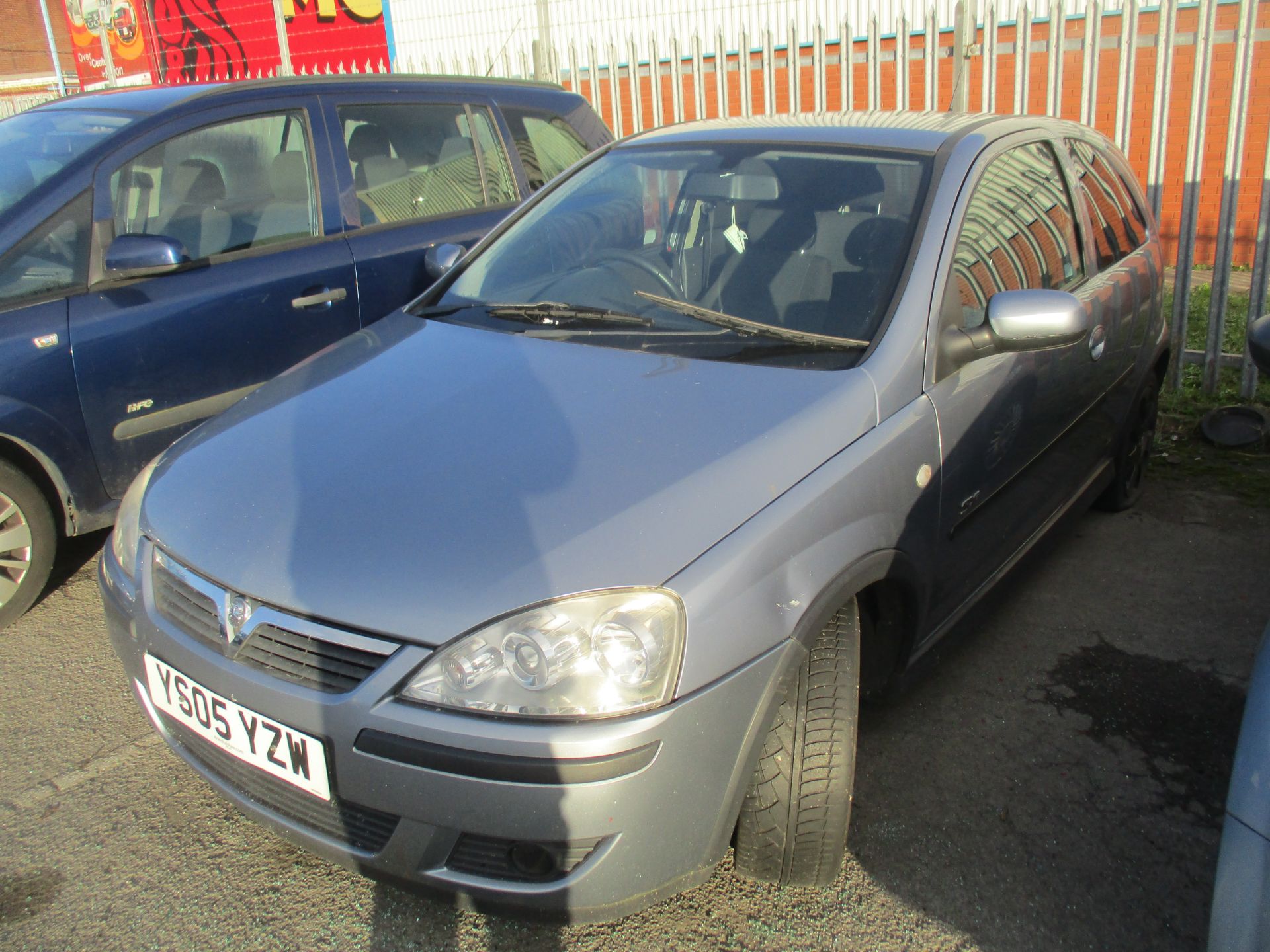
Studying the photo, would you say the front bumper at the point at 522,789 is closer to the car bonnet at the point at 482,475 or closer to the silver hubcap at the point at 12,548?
the car bonnet at the point at 482,475

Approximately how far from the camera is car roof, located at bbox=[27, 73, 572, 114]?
382 centimetres

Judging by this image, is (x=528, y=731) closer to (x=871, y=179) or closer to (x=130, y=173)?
(x=871, y=179)

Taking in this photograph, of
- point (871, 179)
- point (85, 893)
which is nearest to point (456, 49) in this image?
point (871, 179)

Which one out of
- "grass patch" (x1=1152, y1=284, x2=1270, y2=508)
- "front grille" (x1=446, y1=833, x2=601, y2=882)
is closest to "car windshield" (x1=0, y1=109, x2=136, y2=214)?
"front grille" (x1=446, y1=833, x2=601, y2=882)

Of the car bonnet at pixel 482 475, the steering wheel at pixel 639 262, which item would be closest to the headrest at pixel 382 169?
the steering wheel at pixel 639 262

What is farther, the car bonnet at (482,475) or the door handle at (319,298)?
the door handle at (319,298)

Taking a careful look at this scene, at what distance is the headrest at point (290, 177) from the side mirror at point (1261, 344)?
3305 millimetres

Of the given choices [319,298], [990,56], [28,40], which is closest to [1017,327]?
[319,298]

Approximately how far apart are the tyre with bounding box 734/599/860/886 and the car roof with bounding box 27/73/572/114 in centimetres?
318

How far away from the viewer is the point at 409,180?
442 centimetres

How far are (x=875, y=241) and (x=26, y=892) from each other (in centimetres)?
250

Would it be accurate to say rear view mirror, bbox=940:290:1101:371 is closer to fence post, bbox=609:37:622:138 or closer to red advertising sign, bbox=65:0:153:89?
fence post, bbox=609:37:622:138

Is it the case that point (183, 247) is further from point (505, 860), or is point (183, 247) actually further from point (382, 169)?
point (505, 860)

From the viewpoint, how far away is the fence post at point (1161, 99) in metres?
5.28
